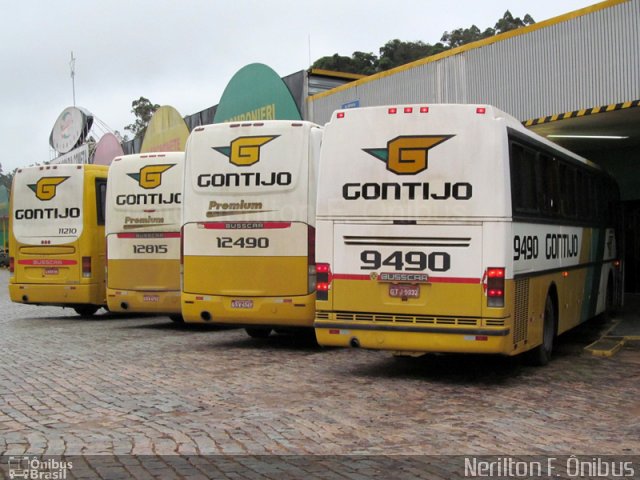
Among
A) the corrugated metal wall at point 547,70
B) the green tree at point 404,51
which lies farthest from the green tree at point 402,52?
the corrugated metal wall at point 547,70

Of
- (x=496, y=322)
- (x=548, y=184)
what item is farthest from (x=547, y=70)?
(x=496, y=322)

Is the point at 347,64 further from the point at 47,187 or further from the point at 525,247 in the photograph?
the point at 525,247

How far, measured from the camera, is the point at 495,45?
1695cm

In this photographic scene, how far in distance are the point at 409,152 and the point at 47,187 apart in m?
10.5

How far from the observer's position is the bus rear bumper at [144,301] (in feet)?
49.3

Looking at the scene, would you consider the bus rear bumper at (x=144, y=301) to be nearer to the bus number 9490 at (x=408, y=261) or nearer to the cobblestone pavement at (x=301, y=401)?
the cobblestone pavement at (x=301, y=401)

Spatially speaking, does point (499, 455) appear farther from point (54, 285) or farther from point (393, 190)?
point (54, 285)

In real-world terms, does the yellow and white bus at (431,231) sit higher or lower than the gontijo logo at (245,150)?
lower

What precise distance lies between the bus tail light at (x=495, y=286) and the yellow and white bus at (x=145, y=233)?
7.55 meters

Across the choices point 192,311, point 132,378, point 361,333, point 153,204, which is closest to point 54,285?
point 153,204

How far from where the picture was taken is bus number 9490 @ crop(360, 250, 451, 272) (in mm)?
9133

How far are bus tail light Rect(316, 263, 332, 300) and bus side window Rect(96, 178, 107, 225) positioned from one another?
8.87 m

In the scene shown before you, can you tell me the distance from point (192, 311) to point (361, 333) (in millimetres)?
3662

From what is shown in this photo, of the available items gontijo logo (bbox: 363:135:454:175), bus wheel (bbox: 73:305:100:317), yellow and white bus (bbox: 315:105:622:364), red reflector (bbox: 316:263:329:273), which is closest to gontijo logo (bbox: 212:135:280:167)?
yellow and white bus (bbox: 315:105:622:364)
